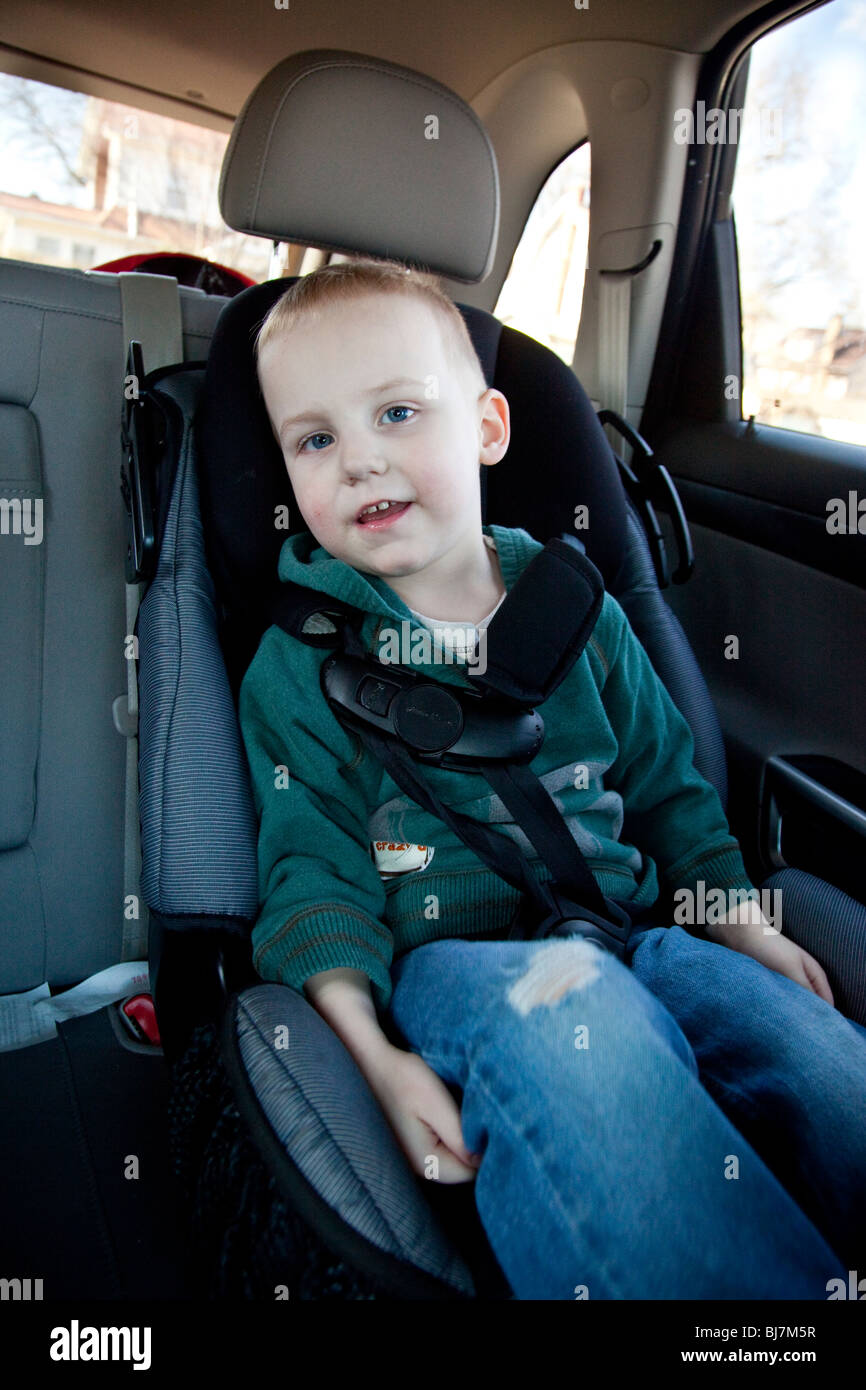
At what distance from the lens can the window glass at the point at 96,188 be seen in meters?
2.24

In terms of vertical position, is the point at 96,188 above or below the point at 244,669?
above

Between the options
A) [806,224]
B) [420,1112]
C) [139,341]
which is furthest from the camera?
[806,224]

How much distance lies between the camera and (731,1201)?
0.71 meters

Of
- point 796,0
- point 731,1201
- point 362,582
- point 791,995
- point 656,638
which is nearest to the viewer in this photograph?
point 731,1201

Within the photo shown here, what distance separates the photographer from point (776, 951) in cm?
113

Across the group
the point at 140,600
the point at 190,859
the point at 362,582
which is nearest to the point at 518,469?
the point at 362,582

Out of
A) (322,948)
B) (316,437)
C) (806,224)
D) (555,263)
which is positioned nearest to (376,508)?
(316,437)

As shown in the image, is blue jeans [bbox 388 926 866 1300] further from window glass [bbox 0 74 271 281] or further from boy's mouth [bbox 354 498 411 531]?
window glass [bbox 0 74 271 281]

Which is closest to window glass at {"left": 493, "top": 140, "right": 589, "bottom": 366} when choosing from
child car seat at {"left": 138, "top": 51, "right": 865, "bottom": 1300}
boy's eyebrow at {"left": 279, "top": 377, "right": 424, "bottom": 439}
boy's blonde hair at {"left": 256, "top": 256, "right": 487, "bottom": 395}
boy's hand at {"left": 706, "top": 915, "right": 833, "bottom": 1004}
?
child car seat at {"left": 138, "top": 51, "right": 865, "bottom": 1300}

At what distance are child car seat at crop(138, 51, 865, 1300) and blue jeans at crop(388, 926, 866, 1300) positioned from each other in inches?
3.4

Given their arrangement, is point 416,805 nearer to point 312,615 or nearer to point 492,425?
point 312,615

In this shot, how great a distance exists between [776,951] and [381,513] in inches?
27.6
